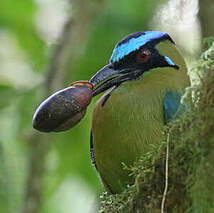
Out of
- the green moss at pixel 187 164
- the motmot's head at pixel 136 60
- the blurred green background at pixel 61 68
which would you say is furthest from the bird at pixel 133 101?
the blurred green background at pixel 61 68

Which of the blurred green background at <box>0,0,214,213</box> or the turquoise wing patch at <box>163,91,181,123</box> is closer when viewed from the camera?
the turquoise wing patch at <box>163,91,181,123</box>

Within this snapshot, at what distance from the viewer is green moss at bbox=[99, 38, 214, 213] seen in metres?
2.52

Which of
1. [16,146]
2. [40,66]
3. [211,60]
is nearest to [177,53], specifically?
[211,60]

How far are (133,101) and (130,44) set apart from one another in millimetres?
444


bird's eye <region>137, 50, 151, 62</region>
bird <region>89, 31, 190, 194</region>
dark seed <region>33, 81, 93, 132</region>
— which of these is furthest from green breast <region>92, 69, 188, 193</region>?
dark seed <region>33, 81, 93, 132</region>

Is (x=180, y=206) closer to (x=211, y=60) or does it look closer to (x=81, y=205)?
(x=211, y=60)

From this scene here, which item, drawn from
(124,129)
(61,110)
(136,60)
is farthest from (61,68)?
(61,110)

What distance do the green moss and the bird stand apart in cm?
87

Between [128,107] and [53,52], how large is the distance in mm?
2656

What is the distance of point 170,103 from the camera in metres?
3.92

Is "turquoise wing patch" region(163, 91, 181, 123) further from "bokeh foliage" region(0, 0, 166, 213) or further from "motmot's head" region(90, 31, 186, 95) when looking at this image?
"bokeh foliage" region(0, 0, 166, 213)

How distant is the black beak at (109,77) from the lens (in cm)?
414

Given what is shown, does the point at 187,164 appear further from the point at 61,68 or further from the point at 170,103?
the point at 61,68

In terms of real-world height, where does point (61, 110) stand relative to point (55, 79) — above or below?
below
